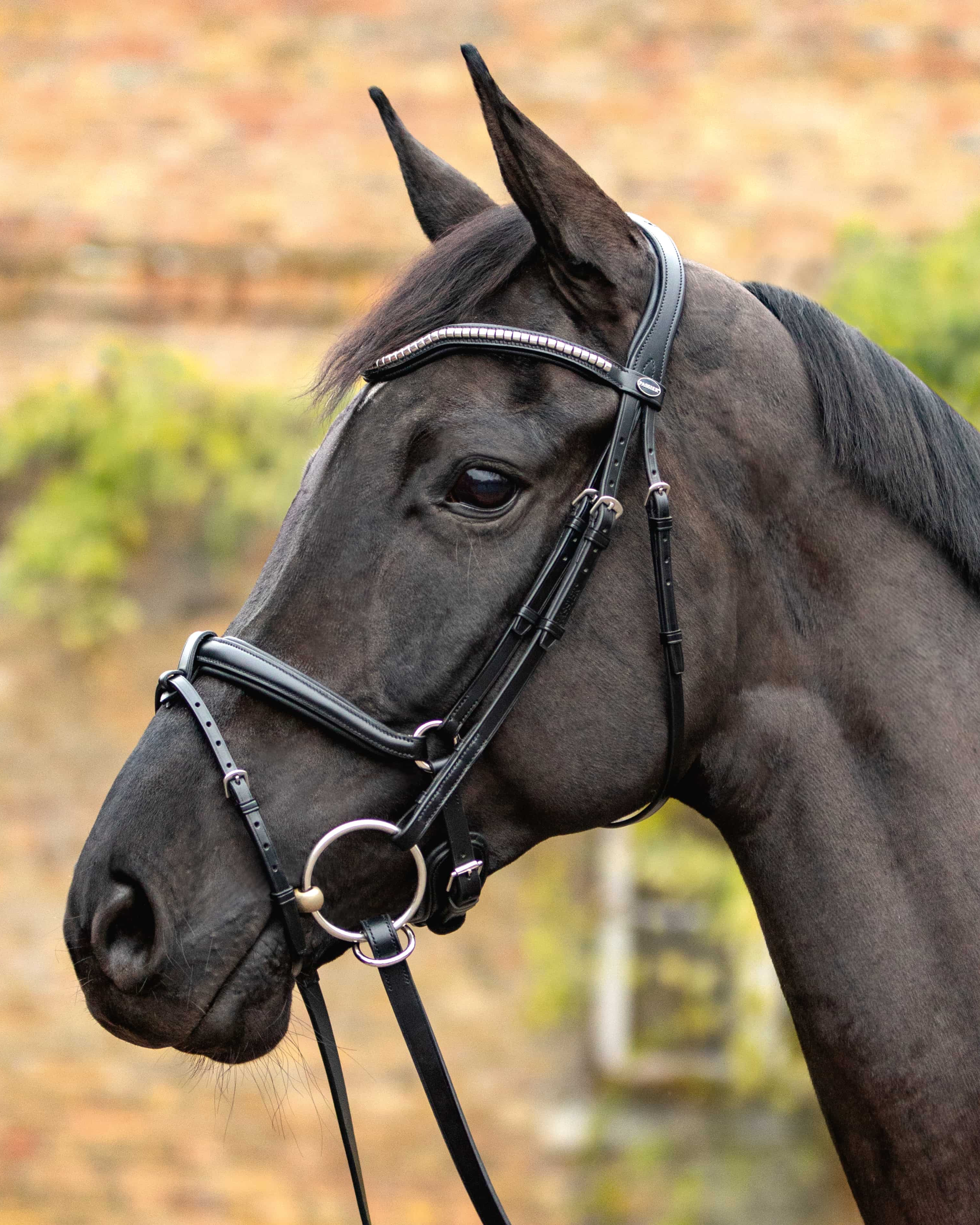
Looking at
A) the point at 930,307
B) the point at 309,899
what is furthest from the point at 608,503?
the point at 930,307

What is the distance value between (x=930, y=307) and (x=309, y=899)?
13.5 feet

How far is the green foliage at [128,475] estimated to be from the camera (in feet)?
19.7

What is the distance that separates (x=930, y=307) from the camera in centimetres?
481

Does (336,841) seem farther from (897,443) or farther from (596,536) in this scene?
(897,443)

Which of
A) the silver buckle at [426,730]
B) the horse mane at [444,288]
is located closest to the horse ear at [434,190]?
the horse mane at [444,288]

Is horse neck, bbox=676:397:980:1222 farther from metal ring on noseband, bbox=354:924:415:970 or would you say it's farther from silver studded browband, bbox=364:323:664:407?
metal ring on noseband, bbox=354:924:415:970

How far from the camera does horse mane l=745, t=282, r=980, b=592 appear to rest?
174 centimetres

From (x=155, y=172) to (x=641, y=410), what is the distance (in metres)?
6.05

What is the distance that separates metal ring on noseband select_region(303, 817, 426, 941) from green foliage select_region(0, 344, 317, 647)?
443cm

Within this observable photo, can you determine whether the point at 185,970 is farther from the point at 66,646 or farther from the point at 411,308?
the point at 66,646

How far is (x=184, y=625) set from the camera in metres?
6.18

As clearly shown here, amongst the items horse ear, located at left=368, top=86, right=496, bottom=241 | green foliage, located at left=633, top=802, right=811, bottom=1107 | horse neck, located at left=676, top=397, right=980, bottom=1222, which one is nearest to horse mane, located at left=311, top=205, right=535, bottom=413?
horse ear, located at left=368, top=86, right=496, bottom=241

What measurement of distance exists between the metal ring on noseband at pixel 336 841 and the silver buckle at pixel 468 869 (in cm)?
4

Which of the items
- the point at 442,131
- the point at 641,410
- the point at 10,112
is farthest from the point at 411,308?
the point at 10,112
